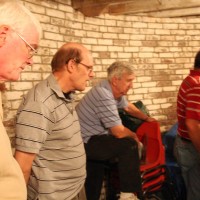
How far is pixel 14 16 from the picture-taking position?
1.07 m

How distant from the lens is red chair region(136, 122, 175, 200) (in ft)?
10.4

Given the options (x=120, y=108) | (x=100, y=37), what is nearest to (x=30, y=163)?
(x=120, y=108)

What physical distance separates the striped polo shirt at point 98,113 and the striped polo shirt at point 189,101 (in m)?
0.49

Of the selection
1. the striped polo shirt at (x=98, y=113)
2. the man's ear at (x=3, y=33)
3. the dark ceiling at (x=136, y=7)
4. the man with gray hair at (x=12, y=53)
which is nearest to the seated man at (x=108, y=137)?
the striped polo shirt at (x=98, y=113)

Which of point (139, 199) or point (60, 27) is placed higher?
point (60, 27)

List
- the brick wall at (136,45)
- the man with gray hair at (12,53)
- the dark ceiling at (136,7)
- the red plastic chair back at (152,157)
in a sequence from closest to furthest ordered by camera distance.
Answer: the man with gray hair at (12,53), the red plastic chair back at (152,157), the brick wall at (136,45), the dark ceiling at (136,7)

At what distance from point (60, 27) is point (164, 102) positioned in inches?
80.2

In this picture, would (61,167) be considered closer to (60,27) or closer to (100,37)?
(60,27)

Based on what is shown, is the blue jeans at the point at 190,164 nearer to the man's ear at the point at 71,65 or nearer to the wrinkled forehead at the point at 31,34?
the man's ear at the point at 71,65

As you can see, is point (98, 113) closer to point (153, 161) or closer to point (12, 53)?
point (153, 161)

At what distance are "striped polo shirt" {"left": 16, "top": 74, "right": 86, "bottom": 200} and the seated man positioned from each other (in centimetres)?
68

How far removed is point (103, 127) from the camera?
265cm

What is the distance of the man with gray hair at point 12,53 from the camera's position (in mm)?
977

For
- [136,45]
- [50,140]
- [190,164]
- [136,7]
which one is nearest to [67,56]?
[50,140]
